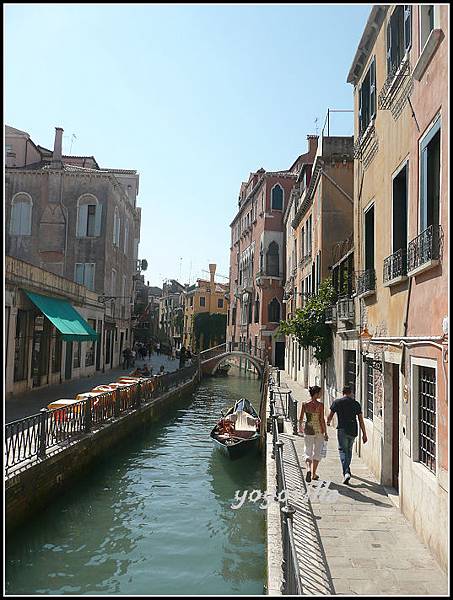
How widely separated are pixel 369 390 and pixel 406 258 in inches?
144

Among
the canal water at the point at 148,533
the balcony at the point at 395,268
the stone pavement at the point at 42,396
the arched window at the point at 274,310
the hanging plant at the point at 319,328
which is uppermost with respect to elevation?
the arched window at the point at 274,310

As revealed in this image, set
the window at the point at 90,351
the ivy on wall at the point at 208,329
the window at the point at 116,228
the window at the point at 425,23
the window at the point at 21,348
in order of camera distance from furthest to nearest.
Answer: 1. the ivy on wall at the point at 208,329
2. the window at the point at 116,228
3. the window at the point at 90,351
4. the window at the point at 21,348
5. the window at the point at 425,23

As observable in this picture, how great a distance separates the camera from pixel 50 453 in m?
10.4

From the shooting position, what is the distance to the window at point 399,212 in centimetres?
813

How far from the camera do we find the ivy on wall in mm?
63166

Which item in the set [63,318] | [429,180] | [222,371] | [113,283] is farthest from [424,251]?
[222,371]

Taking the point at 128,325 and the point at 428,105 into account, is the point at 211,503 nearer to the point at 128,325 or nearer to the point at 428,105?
the point at 428,105

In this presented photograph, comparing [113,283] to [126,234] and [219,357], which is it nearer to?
[126,234]

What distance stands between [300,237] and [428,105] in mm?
21014

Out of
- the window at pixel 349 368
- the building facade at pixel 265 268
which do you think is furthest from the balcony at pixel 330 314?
the building facade at pixel 265 268

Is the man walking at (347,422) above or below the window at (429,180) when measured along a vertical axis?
below

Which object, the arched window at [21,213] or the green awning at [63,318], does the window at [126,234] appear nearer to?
the arched window at [21,213]

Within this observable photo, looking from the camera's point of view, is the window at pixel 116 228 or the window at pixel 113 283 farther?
the window at pixel 113 283

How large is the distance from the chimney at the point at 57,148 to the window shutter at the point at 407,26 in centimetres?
2459
